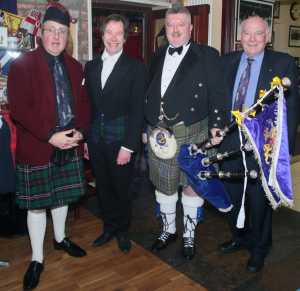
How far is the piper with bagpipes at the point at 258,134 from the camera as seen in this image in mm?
1770

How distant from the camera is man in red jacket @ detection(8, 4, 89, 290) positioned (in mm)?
1895

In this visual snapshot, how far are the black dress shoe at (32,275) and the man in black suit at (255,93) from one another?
124 cm

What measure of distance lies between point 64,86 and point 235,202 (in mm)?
1265

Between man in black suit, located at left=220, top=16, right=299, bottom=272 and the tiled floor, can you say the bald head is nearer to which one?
man in black suit, located at left=220, top=16, right=299, bottom=272

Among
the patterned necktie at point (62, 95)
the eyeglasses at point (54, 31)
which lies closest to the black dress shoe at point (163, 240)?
the patterned necktie at point (62, 95)

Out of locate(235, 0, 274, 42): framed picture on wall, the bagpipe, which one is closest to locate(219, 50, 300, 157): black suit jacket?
the bagpipe

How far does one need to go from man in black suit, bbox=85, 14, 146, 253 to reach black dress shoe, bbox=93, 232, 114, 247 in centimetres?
42

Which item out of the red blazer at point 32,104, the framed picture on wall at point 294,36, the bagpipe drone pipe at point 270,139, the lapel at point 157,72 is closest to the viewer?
the bagpipe drone pipe at point 270,139

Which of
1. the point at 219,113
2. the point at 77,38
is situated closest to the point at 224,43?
the point at 77,38

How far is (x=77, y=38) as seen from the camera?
3.31 m

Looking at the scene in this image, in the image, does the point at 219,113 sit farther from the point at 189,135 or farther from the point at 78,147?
the point at 78,147

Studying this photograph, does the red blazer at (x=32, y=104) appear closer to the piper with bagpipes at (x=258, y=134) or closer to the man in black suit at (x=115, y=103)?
the man in black suit at (x=115, y=103)

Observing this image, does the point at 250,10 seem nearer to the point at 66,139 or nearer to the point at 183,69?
the point at 183,69

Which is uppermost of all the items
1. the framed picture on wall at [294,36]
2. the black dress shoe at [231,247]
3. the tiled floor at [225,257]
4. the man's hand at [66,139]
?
the framed picture on wall at [294,36]
